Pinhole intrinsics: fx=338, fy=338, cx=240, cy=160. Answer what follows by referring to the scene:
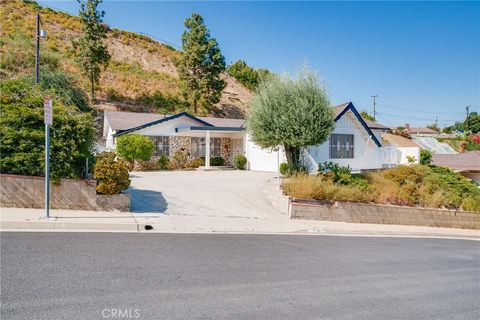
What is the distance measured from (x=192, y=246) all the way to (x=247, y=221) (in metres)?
4.01

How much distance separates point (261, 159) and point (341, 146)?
5591 mm

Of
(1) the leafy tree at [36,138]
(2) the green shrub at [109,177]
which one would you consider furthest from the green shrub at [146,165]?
(2) the green shrub at [109,177]

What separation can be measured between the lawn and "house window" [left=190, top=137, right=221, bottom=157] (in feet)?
39.3

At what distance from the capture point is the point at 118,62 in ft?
177

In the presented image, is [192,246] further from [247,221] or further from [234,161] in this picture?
[234,161]

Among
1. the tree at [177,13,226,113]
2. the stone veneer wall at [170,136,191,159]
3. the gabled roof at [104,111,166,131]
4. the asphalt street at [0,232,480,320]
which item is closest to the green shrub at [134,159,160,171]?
the stone veneer wall at [170,136,191,159]

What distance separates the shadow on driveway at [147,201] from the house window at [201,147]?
1295cm

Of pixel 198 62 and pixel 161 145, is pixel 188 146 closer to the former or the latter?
pixel 161 145

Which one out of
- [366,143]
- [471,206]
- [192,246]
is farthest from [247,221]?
[366,143]

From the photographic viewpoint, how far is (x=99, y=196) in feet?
32.4

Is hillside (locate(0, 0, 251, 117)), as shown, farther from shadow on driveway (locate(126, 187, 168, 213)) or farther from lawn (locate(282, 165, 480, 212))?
lawn (locate(282, 165, 480, 212))

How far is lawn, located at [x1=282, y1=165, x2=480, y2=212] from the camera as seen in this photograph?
13908 mm

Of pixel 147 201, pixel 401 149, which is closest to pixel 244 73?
pixel 401 149

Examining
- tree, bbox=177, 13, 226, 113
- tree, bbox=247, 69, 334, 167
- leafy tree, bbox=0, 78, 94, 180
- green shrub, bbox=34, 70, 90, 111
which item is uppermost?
tree, bbox=177, 13, 226, 113
